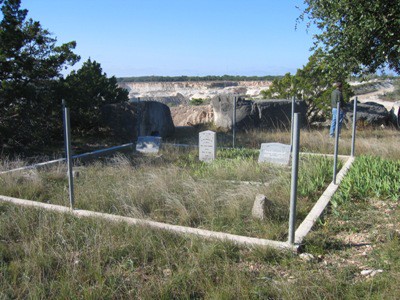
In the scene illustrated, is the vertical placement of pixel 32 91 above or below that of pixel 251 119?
above

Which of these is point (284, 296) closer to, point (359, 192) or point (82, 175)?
point (359, 192)

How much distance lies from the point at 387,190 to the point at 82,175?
5.07m

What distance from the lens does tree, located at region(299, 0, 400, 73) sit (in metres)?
6.71

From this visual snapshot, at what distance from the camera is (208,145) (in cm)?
876

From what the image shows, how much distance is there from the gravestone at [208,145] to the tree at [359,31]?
3.02m

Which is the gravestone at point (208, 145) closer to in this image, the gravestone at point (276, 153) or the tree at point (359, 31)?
the gravestone at point (276, 153)

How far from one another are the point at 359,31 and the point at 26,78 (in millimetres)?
7925

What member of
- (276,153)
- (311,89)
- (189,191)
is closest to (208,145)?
(276,153)

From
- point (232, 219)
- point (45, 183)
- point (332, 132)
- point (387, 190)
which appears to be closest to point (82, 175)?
point (45, 183)

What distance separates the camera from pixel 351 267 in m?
3.52

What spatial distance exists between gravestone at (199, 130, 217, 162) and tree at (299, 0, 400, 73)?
9.91 feet

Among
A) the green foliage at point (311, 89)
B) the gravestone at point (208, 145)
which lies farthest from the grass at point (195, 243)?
the green foliage at point (311, 89)

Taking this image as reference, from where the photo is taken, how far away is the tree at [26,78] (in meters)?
9.55

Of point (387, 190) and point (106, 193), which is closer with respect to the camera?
point (387, 190)
